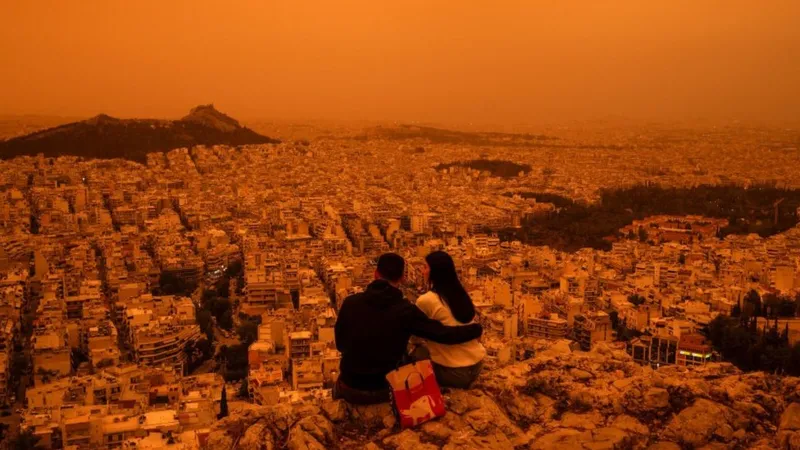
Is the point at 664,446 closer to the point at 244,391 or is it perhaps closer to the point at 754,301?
the point at 244,391

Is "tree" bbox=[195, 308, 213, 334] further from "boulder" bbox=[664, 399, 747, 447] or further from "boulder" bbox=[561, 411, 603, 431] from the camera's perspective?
"boulder" bbox=[664, 399, 747, 447]

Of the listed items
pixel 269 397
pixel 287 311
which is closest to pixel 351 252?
pixel 287 311

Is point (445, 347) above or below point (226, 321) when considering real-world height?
above

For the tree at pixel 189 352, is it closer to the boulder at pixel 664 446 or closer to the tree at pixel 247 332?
the tree at pixel 247 332

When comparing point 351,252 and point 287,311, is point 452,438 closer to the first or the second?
point 287,311

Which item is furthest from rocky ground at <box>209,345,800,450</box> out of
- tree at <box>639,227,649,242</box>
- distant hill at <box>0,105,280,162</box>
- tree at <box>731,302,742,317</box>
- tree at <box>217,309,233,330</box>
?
distant hill at <box>0,105,280,162</box>

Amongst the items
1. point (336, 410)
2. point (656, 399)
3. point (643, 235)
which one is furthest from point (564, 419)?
point (643, 235)
